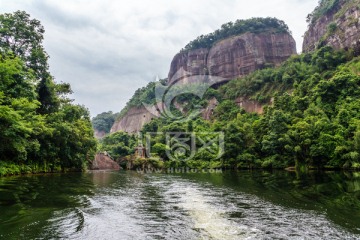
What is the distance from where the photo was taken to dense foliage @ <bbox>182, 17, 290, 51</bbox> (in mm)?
82500

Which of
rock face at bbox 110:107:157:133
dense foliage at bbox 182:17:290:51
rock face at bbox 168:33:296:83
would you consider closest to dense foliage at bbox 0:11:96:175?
rock face at bbox 110:107:157:133

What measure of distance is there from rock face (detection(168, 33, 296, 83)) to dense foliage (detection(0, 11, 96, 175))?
53249mm

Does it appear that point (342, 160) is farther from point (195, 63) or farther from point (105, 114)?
point (105, 114)

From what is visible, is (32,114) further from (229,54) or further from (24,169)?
(229,54)

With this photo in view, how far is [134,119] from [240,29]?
4130cm

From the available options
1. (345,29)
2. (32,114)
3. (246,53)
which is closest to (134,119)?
(246,53)

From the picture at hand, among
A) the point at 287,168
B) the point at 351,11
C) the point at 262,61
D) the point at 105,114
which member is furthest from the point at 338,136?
the point at 105,114

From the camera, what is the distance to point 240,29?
84.6m

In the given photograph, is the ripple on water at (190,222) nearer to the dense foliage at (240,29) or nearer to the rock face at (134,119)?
the rock face at (134,119)

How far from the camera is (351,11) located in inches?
1989

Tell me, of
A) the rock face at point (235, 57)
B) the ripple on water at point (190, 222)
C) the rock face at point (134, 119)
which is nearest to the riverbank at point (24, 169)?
the ripple on water at point (190, 222)

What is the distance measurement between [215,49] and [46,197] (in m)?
78.5

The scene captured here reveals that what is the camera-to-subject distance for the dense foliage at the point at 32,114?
1727 cm

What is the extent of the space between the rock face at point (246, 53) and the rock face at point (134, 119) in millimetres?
20098
